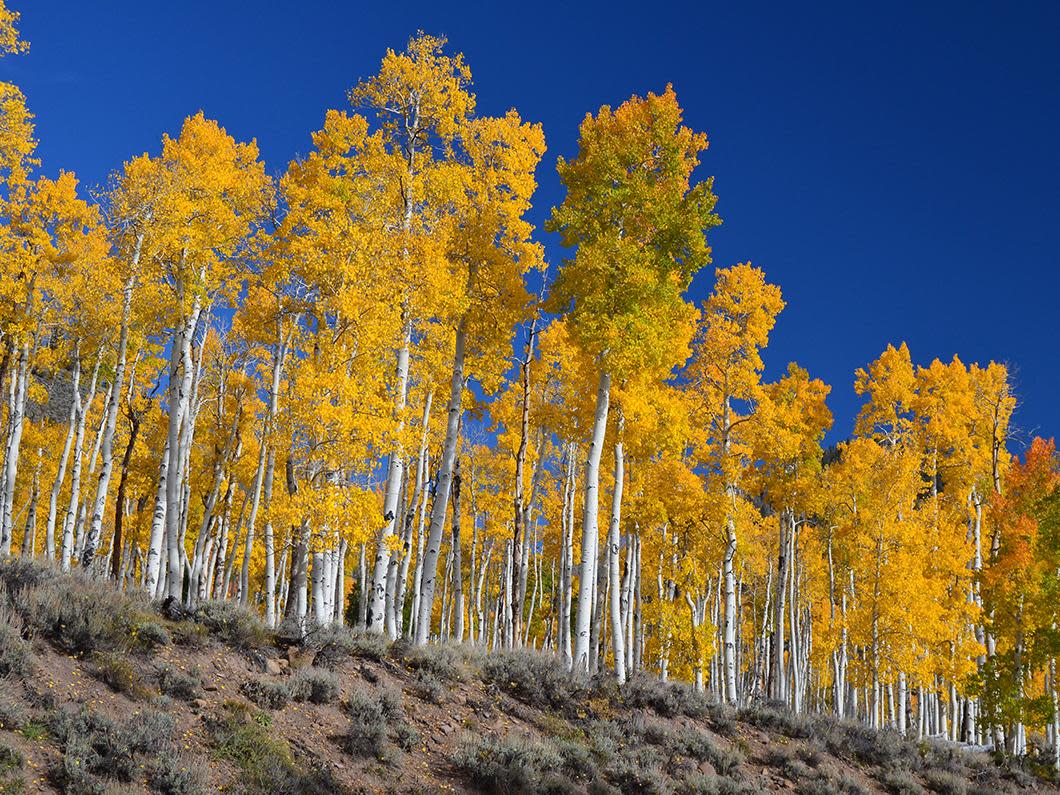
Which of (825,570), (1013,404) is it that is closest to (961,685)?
(825,570)

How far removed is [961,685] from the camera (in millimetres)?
25281

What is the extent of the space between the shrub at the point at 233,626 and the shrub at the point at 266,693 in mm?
1067

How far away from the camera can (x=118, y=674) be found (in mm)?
9609

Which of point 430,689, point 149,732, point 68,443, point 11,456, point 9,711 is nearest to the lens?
point 9,711

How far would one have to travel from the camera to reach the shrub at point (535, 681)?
14.4m

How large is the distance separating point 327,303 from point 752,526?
21228 millimetres

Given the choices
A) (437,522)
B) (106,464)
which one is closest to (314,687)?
(437,522)

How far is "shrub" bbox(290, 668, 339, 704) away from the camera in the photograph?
11.3m

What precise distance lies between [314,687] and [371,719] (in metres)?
0.99

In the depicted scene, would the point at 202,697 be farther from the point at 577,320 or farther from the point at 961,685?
the point at 961,685

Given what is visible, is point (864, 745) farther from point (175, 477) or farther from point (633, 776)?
point (175, 477)

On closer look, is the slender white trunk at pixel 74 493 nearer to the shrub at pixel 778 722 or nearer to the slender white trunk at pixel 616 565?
the slender white trunk at pixel 616 565

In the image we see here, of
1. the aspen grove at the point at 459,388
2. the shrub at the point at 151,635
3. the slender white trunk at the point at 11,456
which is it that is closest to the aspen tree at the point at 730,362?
the aspen grove at the point at 459,388

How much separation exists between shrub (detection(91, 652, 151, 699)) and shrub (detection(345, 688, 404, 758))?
2874 mm
